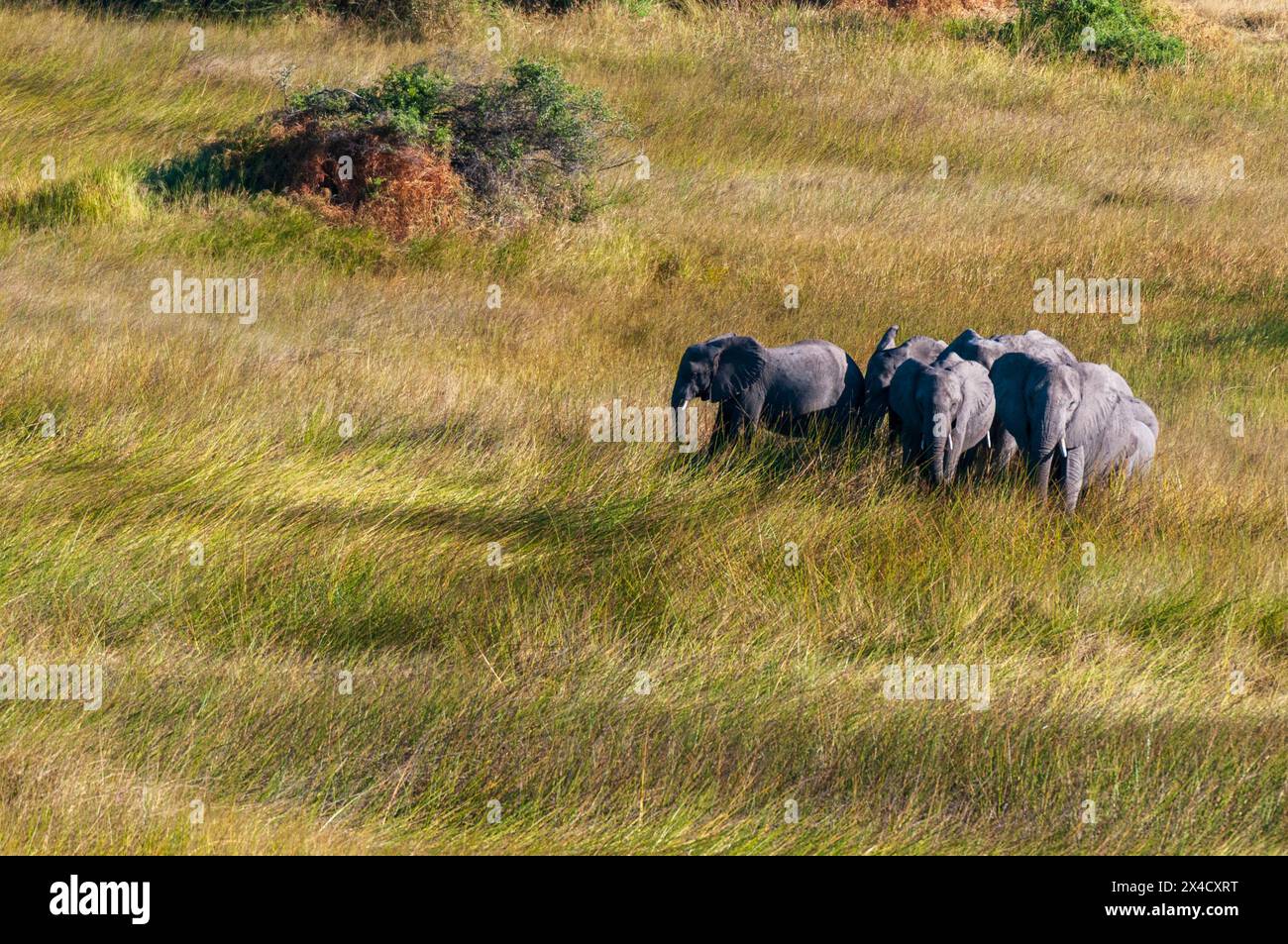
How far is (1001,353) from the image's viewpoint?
8773 mm

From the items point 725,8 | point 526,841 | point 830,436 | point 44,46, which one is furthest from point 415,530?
point 725,8

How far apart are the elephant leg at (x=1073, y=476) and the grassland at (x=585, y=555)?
0.10 metres

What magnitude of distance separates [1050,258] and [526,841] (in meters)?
12.1

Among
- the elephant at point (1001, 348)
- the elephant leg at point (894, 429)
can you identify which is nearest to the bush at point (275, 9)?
the elephant at point (1001, 348)

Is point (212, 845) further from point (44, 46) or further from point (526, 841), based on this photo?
point (44, 46)

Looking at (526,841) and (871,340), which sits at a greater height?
(526,841)

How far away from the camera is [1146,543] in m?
7.81

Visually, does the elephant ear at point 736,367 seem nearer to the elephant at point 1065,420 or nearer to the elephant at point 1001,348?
the elephant at point 1001,348

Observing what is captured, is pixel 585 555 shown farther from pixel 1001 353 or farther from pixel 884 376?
pixel 1001 353

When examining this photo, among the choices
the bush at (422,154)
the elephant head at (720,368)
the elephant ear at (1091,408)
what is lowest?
the bush at (422,154)

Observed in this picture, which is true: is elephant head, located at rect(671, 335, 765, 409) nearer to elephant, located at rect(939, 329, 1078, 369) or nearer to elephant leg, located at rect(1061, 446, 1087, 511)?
elephant, located at rect(939, 329, 1078, 369)

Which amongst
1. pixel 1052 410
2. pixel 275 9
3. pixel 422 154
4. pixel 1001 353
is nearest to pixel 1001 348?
pixel 1001 353

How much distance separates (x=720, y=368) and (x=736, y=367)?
0.09 metres

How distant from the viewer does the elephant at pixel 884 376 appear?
28.9 feet
